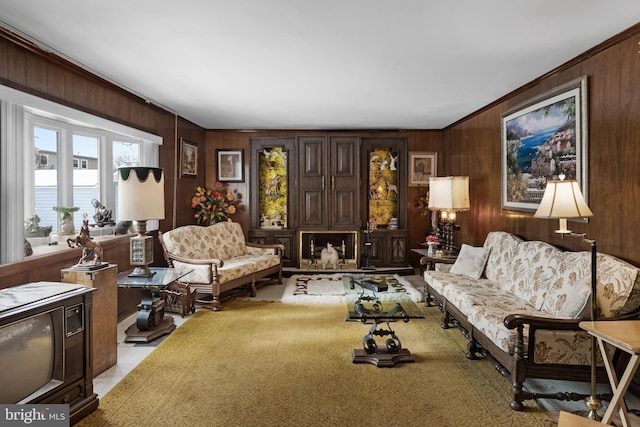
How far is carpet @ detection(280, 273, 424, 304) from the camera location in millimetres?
5180

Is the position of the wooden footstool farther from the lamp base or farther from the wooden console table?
the wooden console table

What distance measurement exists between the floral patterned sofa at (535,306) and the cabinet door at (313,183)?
2.91m

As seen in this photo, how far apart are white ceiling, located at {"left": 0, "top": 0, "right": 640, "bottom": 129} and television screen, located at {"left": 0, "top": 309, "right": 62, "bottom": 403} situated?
5.99 feet

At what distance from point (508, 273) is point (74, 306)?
3639 mm

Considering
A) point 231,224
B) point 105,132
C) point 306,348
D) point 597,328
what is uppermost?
point 105,132

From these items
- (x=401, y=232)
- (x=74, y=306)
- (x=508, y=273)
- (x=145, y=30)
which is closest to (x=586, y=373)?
(x=508, y=273)

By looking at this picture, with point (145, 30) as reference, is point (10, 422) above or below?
below

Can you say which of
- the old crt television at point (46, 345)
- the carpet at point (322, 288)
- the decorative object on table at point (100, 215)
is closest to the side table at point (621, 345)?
the carpet at point (322, 288)

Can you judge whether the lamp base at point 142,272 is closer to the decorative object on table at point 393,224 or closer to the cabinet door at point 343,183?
the cabinet door at point 343,183

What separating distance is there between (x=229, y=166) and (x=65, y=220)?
3.43 meters

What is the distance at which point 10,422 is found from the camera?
2.03 metres

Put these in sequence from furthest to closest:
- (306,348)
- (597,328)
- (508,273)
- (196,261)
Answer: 1. (196,261)
2. (508,273)
3. (306,348)
4. (597,328)

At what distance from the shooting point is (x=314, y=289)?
5.72 meters

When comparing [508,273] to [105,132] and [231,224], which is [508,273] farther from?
[105,132]
